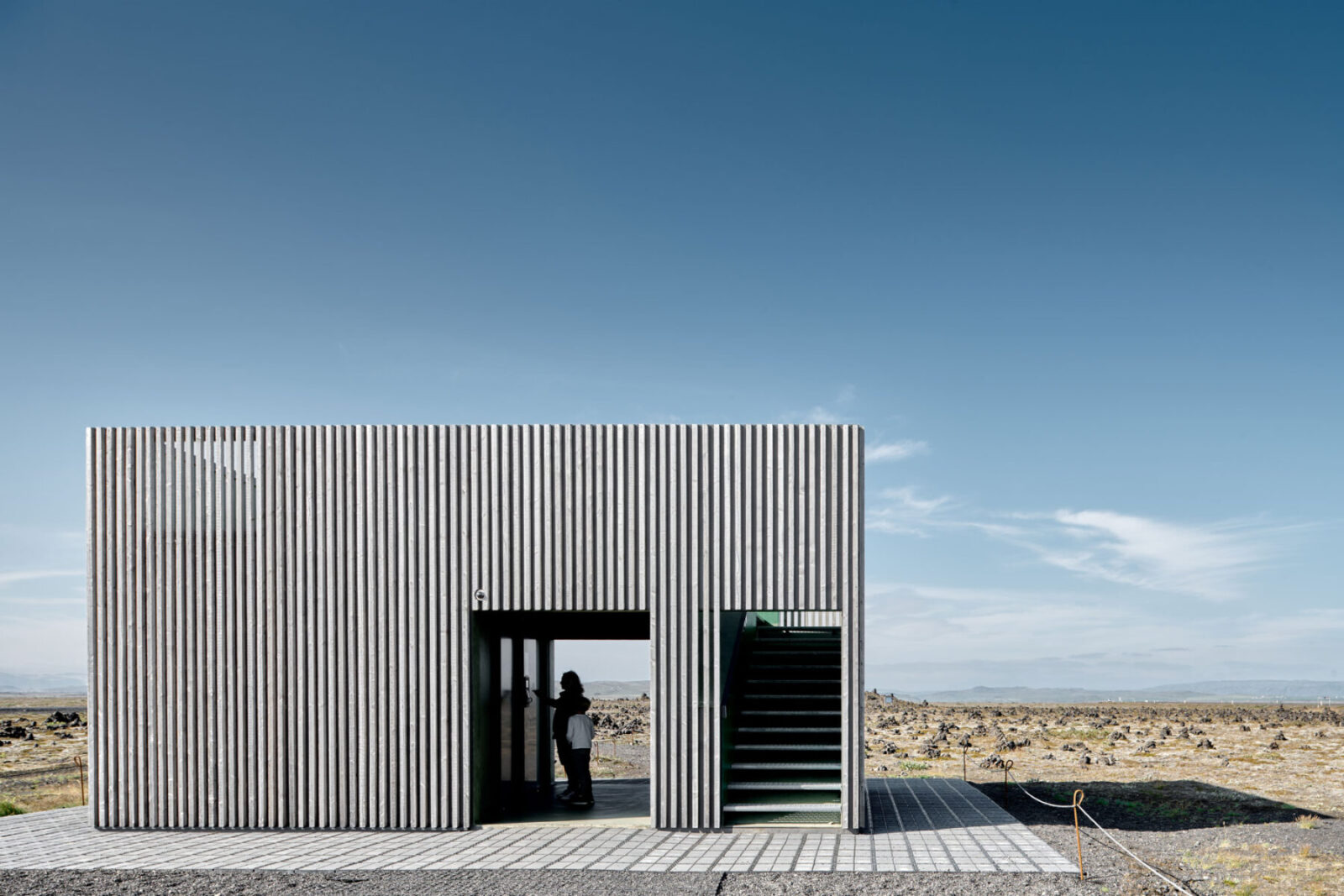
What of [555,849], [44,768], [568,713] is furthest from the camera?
[44,768]

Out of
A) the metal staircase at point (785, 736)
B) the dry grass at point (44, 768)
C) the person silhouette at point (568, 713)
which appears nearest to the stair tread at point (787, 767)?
the metal staircase at point (785, 736)

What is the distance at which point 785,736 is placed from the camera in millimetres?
12062

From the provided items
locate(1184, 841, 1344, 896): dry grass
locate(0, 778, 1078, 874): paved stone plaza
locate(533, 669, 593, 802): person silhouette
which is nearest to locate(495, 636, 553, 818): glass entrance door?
locate(533, 669, 593, 802): person silhouette

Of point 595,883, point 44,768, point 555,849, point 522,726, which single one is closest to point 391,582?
point 555,849

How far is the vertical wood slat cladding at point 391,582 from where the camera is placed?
1048 centimetres

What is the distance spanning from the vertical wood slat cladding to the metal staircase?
69cm

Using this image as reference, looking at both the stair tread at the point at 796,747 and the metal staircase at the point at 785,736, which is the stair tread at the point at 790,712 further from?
the stair tread at the point at 796,747

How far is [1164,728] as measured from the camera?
32281 mm

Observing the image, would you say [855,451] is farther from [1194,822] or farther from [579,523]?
[1194,822]

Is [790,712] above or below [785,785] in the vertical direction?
above

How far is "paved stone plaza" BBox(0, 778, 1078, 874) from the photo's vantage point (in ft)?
29.1

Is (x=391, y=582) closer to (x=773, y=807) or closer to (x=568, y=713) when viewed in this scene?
(x=568, y=713)

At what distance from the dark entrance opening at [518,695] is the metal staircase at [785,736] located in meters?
1.67

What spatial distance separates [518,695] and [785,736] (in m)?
3.32
